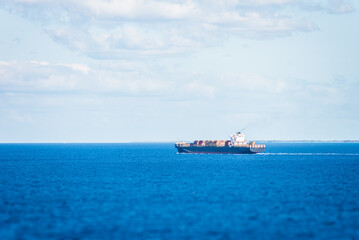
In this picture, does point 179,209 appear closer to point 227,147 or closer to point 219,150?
point 227,147

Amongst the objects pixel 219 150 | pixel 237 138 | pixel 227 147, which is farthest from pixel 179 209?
pixel 219 150

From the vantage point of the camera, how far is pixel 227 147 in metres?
176

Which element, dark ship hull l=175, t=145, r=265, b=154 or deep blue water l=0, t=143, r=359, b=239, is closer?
deep blue water l=0, t=143, r=359, b=239

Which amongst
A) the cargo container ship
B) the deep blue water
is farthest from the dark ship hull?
the deep blue water

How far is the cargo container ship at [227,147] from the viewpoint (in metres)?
172

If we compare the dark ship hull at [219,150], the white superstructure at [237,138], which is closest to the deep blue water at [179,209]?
the dark ship hull at [219,150]

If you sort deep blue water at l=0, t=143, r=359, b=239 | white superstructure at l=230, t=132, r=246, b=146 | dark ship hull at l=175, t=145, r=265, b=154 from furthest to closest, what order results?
white superstructure at l=230, t=132, r=246, b=146 → dark ship hull at l=175, t=145, r=265, b=154 → deep blue water at l=0, t=143, r=359, b=239

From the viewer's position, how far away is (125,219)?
4522cm

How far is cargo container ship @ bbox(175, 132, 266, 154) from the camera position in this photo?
17200cm

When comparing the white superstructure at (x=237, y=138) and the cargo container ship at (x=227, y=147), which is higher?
the white superstructure at (x=237, y=138)

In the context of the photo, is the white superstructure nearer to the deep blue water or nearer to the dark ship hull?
the dark ship hull

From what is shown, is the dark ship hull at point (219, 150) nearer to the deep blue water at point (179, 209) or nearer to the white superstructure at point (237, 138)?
the white superstructure at point (237, 138)

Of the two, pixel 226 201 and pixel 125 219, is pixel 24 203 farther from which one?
pixel 226 201

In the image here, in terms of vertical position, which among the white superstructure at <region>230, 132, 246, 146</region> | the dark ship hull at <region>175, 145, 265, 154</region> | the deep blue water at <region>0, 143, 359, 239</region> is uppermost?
the white superstructure at <region>230, 132, 246, 146</region>
